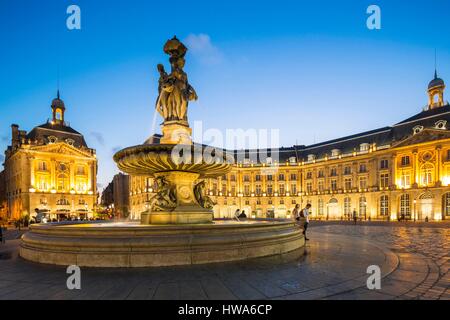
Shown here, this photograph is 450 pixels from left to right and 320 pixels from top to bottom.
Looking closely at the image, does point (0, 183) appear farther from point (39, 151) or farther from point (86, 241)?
point (86, 241)

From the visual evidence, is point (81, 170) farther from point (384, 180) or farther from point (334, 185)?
point (384, 180)

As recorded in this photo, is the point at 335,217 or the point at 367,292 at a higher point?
the point at 367,292

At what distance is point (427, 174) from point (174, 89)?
169 ft

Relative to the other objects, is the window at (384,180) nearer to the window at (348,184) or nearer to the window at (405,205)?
the window at (405,205)

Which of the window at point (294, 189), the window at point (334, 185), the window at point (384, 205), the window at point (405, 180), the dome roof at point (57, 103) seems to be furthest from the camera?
the window at point (294, 189)

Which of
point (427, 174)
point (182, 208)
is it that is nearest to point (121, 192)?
point (427, 174)

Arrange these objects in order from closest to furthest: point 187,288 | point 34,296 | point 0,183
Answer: point 34,296 < point 187,288 < point 0,183

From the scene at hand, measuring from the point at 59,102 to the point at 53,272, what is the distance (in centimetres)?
6855

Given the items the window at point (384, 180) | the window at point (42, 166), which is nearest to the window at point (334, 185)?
the window at point (384, 180)

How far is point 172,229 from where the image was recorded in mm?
6992

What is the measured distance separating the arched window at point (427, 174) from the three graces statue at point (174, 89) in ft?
165

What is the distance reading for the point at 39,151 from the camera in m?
53.7

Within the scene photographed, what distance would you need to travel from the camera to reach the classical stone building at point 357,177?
4631cm
